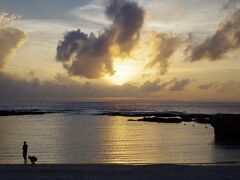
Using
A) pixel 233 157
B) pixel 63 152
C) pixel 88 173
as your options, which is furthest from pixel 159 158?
pixel 88 173

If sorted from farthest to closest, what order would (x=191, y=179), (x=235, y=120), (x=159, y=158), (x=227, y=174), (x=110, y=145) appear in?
(x=235, y=120) → (x=110, y=145) → (x=159, y=158) → (x=227, y=174) → (x=191, y=179)

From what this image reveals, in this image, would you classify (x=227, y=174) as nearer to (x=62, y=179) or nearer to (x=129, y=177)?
(x=129, y=177)

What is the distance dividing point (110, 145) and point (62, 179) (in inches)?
1043

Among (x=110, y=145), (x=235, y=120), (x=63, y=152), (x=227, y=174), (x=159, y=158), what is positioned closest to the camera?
(x=227, y=174)

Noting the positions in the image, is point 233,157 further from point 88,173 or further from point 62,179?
point 62,179

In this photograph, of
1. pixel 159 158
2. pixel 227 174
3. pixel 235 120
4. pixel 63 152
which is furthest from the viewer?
pixel 235 120

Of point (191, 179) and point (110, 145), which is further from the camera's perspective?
point (110, 145)

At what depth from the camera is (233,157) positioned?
35688mm

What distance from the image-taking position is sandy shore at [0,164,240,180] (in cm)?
1952

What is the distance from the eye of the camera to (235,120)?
52.2 metres

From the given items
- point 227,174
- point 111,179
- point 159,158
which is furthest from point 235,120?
point 111,179

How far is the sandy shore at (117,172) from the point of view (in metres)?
19.5

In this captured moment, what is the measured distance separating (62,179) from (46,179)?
0.77m

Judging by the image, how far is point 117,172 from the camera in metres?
21.1
